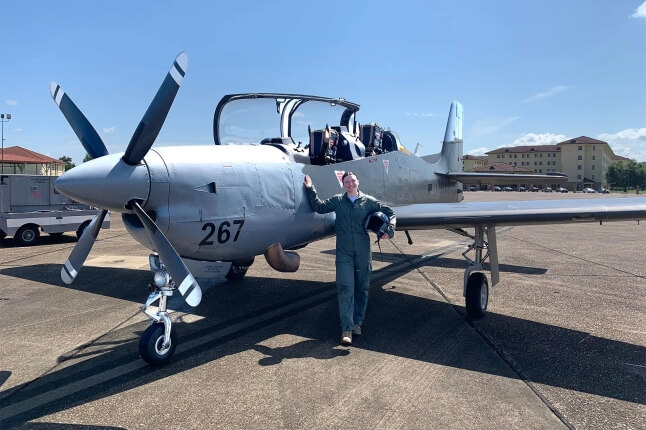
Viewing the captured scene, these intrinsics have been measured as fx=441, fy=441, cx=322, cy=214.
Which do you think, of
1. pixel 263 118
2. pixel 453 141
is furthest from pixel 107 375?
pixel 453 141

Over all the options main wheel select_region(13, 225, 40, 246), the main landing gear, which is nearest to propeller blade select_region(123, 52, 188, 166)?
the main landing gear

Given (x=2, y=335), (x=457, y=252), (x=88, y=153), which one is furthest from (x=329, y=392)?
(x=457, y=252)

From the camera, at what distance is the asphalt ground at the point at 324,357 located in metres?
3.56

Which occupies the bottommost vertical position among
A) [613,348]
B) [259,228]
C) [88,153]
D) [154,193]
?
[613,348]

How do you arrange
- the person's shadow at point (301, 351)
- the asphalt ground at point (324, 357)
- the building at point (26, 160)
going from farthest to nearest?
the building at point (26, 160) < the person's shadow at point (301, 351) < the asphalt ground at point (324, 357)

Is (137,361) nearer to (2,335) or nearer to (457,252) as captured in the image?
(2,335)

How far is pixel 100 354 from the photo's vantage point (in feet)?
15.9

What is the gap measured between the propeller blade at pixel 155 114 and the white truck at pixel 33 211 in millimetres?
10423

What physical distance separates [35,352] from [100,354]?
0.77 meters

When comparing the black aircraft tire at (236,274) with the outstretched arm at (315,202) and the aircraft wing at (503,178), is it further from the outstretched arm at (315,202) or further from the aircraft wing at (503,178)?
the aircraft wing at (503,178)

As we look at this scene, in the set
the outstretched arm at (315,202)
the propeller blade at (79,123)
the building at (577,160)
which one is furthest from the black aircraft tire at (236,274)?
the building at (577,160)

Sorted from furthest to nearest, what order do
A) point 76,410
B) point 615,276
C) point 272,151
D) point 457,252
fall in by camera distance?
point 457,252
point 615,276
point 272,151
point 76,410

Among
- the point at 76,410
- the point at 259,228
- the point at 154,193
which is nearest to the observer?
the point at 76,410

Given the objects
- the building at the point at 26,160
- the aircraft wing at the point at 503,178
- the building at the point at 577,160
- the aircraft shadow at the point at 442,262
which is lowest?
the aircraft shadow at the point at 442,262
